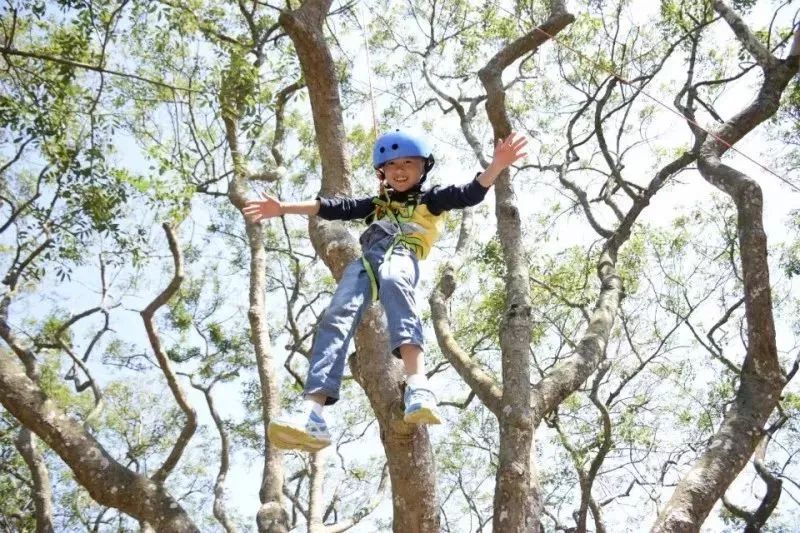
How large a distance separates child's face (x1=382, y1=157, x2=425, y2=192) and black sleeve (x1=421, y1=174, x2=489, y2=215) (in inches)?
3.5

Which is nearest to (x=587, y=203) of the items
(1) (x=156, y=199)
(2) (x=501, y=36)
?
(2) (x=501, y=36)

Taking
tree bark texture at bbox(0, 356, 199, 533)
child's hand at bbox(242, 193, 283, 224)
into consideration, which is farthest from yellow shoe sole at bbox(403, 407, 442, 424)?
tree bark texture at bbox(0, 356, 199, 533)

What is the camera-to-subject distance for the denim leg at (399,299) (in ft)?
8.87

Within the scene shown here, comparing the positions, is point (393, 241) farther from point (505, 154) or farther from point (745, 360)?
point (745, 360)

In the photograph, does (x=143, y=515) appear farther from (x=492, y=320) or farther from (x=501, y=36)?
(x=501, y=36)

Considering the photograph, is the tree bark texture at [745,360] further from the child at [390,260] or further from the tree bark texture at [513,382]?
the child at [390,260]

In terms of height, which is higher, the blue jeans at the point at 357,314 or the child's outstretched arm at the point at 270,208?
the child's outstretched arm at the point at 270,208

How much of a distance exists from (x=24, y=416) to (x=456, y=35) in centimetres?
636

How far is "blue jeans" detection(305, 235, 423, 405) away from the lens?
2.69m

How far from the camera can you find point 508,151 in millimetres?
2871

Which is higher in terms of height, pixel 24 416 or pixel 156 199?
pixel 156 199

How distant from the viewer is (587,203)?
21.4 feet

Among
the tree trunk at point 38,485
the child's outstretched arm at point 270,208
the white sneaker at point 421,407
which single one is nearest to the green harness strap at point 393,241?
the child's outstretched arm at point 270,208

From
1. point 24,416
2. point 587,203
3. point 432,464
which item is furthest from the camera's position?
point 587,203
